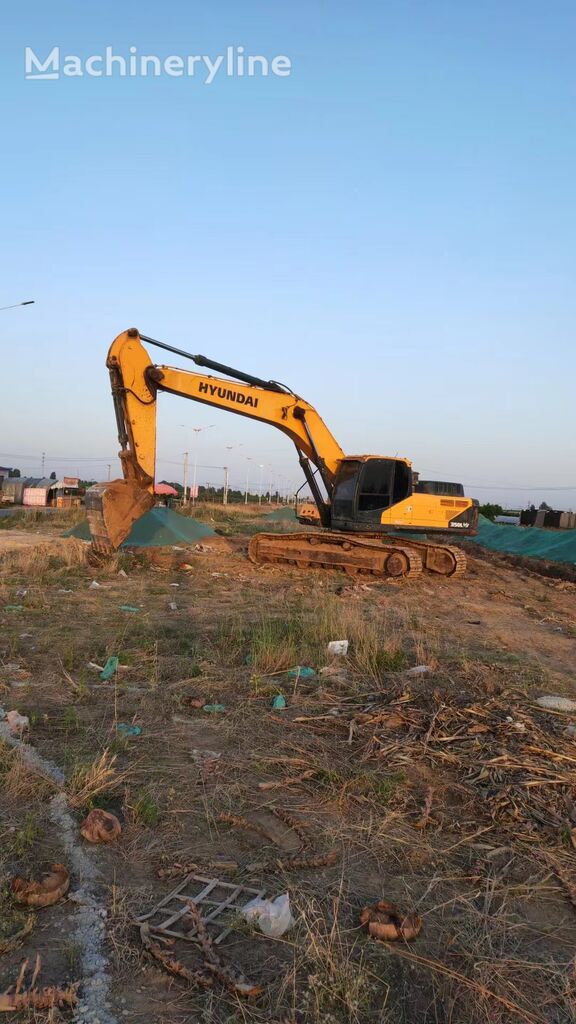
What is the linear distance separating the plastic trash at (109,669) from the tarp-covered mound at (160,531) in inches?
416

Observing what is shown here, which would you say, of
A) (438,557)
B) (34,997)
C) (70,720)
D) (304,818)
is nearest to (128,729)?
(70,720)

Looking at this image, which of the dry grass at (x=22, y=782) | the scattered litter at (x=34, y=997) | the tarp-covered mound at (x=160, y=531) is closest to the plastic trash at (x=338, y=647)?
the dry grass at (x=22, y=782)

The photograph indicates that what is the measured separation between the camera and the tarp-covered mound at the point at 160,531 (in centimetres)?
1753

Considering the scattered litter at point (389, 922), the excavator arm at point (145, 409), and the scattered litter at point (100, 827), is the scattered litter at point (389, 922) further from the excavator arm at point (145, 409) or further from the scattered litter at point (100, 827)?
the excavator arm at point (145, 409)

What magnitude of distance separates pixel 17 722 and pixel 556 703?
13.5ft

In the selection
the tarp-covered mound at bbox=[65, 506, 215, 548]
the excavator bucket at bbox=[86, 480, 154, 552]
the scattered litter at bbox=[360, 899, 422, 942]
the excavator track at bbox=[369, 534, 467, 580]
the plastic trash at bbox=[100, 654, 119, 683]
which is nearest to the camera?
the scattered litter at bbox=[360, 899, 422, 942]

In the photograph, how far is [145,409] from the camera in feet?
39.7

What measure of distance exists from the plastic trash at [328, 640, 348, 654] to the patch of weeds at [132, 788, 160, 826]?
3.38 metres

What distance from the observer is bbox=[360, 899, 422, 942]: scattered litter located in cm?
271

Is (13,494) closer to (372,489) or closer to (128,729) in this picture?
(372,489)

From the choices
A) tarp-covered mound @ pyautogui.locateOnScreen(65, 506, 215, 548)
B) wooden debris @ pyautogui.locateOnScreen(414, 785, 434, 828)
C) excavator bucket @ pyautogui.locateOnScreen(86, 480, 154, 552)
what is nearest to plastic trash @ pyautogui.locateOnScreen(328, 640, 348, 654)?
wooden debris @ pyautogui.locateOnScreen(414, 785, 434, 828)

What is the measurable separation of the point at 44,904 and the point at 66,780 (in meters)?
1.12

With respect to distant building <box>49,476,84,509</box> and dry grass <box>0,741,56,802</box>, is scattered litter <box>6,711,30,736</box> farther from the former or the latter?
distant building <box>49,476,84,509</box>

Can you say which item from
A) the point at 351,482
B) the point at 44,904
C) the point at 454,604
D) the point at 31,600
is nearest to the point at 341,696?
the point at 44,904
